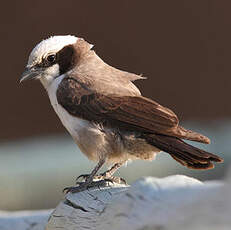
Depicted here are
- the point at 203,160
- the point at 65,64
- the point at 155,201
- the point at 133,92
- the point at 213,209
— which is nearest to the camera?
the point at 213,209

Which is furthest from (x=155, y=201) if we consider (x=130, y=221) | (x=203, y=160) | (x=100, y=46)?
(x=100, y=46)

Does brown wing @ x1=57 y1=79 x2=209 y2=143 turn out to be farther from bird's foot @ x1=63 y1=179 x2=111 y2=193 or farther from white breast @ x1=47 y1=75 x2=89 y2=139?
bird's foot @ x1=63 y1=179 x2=111 y2=193

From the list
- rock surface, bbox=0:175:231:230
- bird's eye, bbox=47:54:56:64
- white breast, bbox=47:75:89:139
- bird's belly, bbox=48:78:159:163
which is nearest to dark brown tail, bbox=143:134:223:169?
bird's belly, bbox=48:78:159:163

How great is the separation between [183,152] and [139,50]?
6.27 meters

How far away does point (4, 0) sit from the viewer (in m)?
10.6

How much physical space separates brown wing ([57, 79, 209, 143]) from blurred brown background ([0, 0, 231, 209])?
17.3 feet

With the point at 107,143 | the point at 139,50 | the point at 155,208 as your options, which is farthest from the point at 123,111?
the point at 139,50

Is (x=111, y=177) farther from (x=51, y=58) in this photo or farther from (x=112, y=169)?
(x=51, y=58)

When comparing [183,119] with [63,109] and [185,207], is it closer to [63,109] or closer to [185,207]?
[63,109]

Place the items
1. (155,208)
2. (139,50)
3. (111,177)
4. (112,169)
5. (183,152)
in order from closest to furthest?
1. (155,208)
2. (183,152)
3. (111,177)
4. (112,169)
5. (139,50)

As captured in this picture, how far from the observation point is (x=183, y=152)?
4.52 meters

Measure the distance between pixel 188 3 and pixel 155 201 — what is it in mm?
7937

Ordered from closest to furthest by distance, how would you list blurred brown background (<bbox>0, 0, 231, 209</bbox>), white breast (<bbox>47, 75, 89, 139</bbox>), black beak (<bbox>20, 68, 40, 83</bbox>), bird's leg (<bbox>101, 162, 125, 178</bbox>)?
white breast (<bbox>47, 75, 89, 139</bbox>) < bird's leg (<bbox>101, 162, 125, 178</bbox>) < black beak (<bbox>20, 68, 40, 83</bbox>) < blurred brown background (<bbox>0, 0, 231, 209</bbox>)

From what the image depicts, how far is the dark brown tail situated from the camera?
4.41 metres
